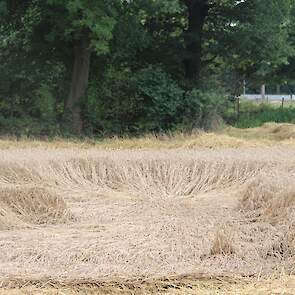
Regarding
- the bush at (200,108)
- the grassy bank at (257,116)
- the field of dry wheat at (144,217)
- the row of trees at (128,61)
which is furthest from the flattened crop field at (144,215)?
the grassy bank at (257,116)

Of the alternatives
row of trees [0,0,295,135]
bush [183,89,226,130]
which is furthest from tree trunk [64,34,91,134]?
bush [183,89,226,130]

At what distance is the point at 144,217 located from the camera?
25.6ft

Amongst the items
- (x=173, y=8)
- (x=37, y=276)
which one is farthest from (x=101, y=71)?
(x=37, y=276)

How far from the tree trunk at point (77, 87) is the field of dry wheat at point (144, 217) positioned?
168 inches

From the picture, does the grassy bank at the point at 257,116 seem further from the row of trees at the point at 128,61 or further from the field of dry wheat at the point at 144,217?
the field of dry wheat at the point at 144,217

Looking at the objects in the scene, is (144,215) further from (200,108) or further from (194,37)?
(194,37)

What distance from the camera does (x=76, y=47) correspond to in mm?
17031

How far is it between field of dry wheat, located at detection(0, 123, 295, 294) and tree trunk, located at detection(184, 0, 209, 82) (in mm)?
6262

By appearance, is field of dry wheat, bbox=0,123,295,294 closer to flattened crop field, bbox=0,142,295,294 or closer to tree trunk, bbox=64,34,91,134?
flattened crop field, bbox=0,142,295,294

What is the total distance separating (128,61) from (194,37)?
1.84 metres

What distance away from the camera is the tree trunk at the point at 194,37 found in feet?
60.2

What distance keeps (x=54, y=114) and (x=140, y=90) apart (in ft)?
7.23

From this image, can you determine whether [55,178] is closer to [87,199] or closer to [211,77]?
[87,199]

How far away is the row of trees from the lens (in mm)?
16750
